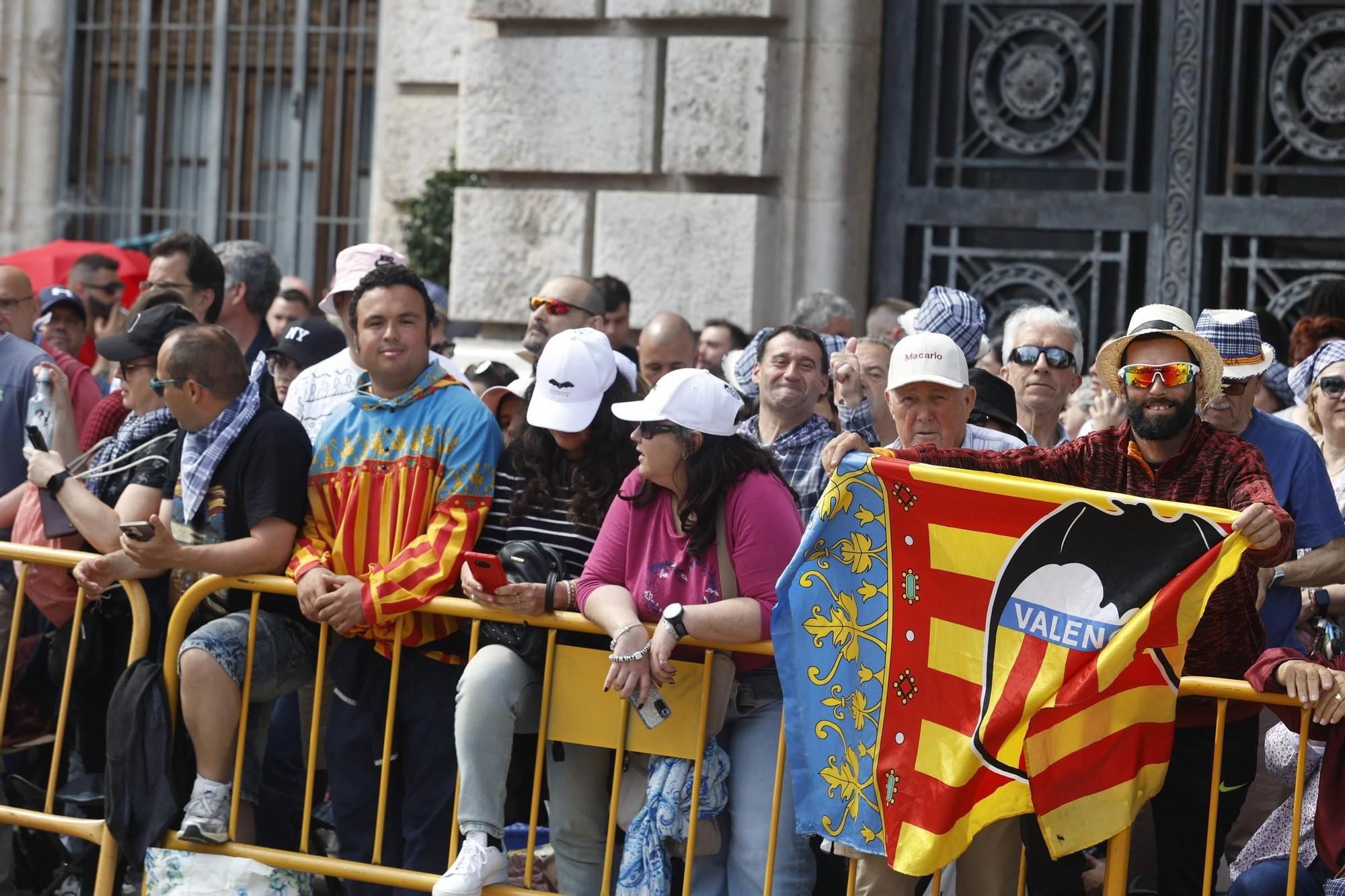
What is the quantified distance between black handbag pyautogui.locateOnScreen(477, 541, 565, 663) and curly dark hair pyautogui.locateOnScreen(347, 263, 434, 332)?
931mm

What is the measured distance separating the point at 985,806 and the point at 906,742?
0.28 m

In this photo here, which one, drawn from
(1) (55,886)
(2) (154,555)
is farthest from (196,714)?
(1) (55,886)

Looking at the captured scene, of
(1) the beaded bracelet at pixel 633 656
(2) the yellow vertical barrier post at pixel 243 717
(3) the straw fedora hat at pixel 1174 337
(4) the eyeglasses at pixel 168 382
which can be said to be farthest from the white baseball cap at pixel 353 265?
(3) the straw fedora hat at pixel 1174 337

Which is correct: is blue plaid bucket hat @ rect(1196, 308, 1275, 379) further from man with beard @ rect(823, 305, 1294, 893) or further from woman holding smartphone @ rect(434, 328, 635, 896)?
woman holding smartphone @ rect(434, 328, 635, 896)

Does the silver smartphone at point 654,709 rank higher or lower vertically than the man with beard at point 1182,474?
lower

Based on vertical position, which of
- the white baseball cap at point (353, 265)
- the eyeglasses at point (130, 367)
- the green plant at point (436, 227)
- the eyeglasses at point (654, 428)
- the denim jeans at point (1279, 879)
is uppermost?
the green plant at point (436, 227)

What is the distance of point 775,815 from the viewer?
4816 mm

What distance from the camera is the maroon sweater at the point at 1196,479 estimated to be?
14.9ft

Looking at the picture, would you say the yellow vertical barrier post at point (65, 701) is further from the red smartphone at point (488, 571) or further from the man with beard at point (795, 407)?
the man with beard at point (795, 407)

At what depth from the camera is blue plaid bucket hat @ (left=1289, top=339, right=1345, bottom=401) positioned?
5.93 metres

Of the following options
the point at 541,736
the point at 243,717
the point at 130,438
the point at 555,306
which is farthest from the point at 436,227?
the point at 541,736

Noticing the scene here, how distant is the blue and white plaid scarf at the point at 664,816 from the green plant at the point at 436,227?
5572 millimetres

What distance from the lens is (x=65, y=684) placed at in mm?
5609

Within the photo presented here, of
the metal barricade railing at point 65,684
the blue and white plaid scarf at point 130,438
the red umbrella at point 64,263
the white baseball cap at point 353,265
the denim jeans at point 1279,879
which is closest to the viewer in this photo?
the denim jeans at point 1279,879
